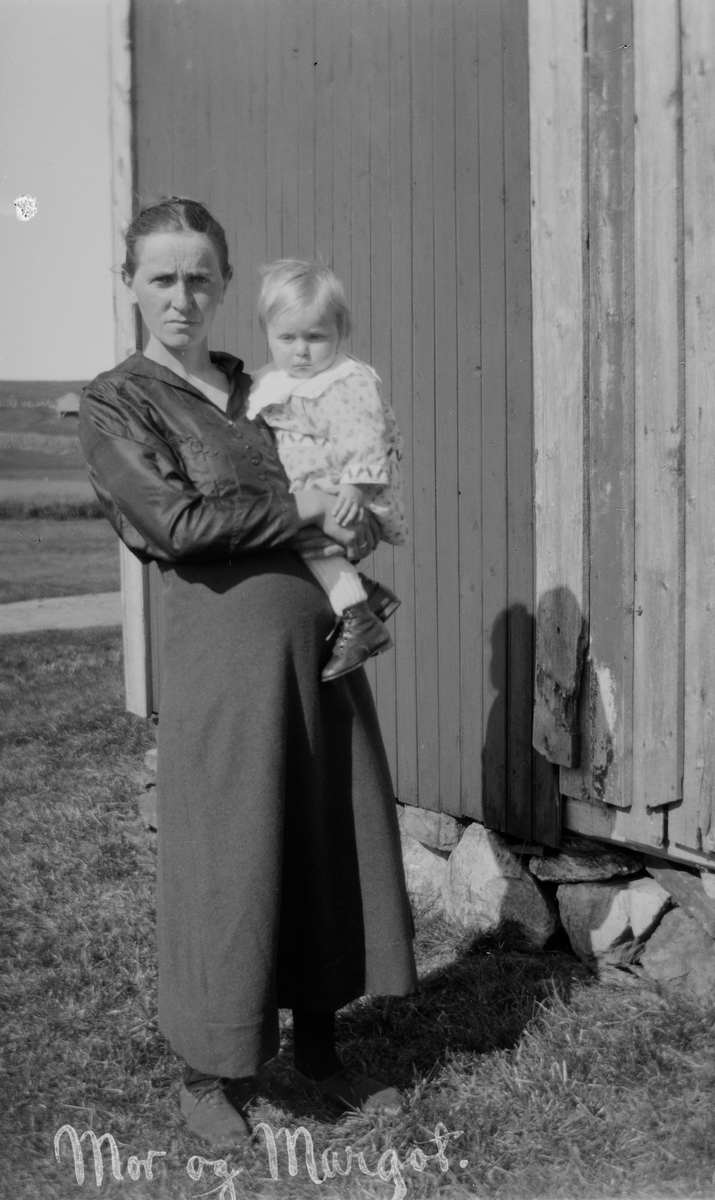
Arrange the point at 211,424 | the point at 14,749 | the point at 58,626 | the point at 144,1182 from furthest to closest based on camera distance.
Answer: the point at 58,626
the point at 14,749
the point at 144,1182
the point at 211,424

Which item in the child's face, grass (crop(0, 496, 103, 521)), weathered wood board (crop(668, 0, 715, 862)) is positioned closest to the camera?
the child's face

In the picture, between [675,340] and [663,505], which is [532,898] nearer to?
[663,505]

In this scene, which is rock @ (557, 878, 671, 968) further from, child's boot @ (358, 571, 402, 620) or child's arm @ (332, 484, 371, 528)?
child's arm @ (332, 484, 371, 528)

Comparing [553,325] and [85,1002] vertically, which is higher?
[553,325]

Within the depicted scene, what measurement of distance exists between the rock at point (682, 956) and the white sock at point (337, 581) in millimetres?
1759

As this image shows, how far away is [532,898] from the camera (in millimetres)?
4203

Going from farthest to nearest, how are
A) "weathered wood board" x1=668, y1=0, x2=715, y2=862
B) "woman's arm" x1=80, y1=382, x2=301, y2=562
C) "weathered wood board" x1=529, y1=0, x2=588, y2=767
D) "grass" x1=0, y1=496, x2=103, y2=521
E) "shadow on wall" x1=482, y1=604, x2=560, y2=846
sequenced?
"grass" x1=0, y1=496, x2=103, y2=521 → "shadow on wall" x1=482, y1=604, x2=560, y2=846 → "weathered wood board" x1=529, y1=0, x2=588, y2=767 → "weathered wood board" x1=668, y1=0, x2=715, y2=862 → "woman's arm" x1=80, y1=382, x2=301, y2=562

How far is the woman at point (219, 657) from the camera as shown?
2688 millimetres

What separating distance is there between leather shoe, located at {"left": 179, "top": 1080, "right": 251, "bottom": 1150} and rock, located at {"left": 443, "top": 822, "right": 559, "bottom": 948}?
1463mm

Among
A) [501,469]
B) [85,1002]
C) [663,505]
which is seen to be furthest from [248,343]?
[85,1002]

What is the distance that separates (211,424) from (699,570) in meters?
1.53

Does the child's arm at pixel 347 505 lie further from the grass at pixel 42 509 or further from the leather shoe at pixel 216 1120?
the grass at pixel 42 509

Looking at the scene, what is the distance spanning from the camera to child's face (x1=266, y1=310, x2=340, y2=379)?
9.23 ft

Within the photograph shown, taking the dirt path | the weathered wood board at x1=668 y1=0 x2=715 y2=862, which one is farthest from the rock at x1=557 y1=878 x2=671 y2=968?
the dirt path
